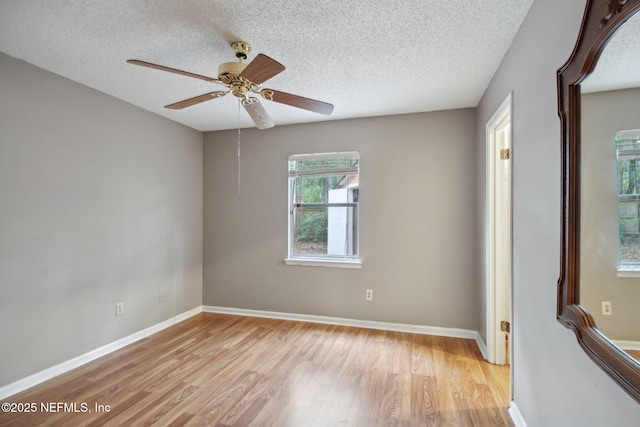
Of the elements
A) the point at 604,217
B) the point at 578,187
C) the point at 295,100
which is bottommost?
the point at 604,217

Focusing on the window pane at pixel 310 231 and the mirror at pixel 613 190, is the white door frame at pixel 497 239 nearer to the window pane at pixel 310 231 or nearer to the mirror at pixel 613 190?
the mirror at pixel 613 190

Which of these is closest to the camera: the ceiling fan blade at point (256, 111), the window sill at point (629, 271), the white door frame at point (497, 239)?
the window sill at point (629, 271)

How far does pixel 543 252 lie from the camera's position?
149cm

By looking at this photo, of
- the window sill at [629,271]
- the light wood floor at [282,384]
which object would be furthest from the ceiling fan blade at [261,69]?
the light wood floor at [282,384]

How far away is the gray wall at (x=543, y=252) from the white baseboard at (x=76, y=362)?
3404 millimetres

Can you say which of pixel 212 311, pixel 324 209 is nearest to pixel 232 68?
pixel 324 209

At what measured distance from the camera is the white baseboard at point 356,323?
129 inches

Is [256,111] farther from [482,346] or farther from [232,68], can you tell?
[482,346]

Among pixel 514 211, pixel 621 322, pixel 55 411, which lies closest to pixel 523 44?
pixel 514 211

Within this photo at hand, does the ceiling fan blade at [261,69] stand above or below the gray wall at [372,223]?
above

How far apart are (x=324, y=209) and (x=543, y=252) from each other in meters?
2.57

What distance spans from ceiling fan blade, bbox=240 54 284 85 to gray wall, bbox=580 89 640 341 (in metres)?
1.36

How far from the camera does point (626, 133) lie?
2.85 feet

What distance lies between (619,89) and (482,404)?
2.08 m
